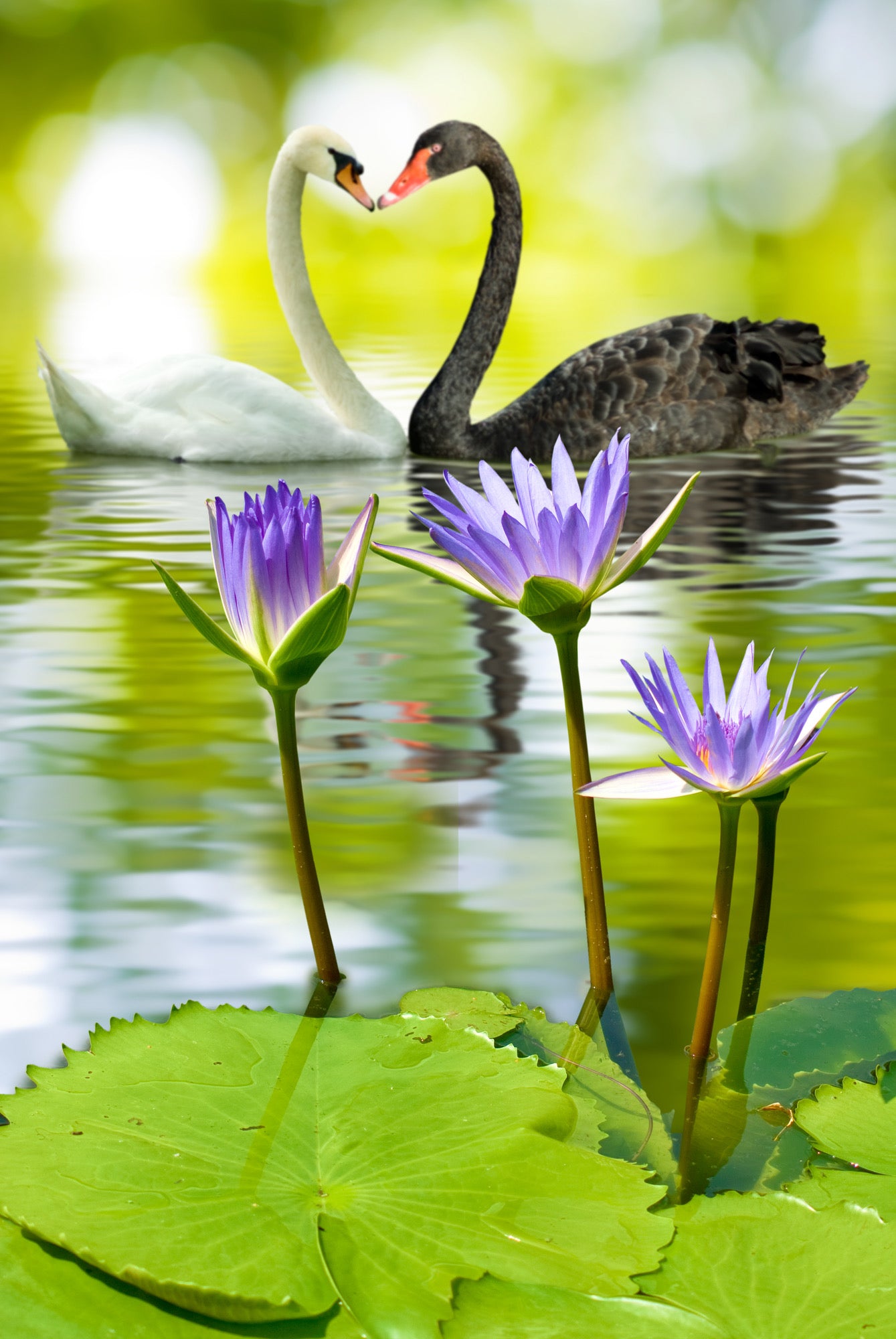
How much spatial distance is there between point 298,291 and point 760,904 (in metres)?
3.51

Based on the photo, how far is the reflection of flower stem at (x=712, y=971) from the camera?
2.34ft

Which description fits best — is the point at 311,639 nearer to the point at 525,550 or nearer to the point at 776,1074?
the point at 525,550

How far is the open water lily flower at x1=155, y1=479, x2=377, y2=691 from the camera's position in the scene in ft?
2.38

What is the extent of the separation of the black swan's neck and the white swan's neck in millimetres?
104

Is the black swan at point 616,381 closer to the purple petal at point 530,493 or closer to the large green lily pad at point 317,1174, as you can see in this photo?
the purple petal at point 530,493

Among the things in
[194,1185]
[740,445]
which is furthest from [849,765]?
[740,445]

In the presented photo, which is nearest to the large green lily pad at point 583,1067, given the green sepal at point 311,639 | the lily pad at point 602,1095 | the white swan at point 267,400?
the lily pad at point 602,1095

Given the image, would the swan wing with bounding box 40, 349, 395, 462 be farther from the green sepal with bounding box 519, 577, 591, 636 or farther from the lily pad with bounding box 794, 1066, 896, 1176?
the lily pad with bounding box 794, 1066, 896, 1176

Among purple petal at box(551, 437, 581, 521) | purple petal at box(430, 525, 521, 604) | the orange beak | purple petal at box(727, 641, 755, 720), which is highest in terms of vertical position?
the orange beak

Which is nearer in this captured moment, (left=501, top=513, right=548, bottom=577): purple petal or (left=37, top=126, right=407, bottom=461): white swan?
(left=501, top=513, right=548, bottom=577): purple petal

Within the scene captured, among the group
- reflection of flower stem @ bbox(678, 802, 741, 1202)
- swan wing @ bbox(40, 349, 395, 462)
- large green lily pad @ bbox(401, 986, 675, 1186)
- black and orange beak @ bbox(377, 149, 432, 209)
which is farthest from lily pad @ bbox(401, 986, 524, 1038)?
black and orange beak @ bbox(377, 149, 432, 209)

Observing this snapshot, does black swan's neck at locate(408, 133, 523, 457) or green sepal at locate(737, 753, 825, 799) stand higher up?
black swan's neck at locate(408, 133, 523, 457)

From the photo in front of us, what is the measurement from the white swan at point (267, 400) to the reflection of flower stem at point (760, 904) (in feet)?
9.15

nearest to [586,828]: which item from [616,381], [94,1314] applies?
[94,1314]
